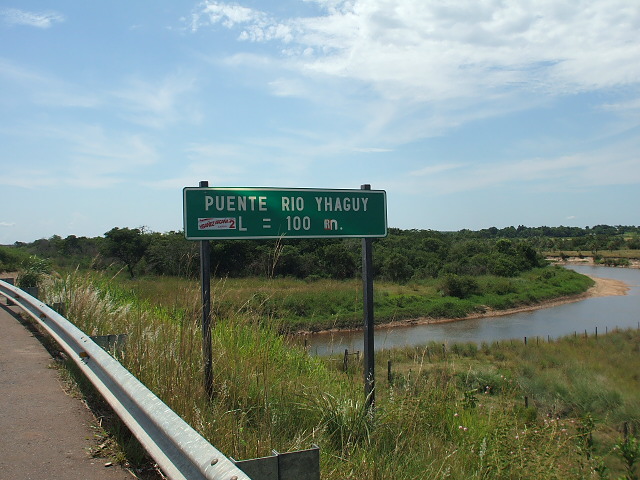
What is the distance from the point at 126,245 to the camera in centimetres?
1950

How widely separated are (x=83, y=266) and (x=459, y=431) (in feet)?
38.3

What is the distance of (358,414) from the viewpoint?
4.04 metres

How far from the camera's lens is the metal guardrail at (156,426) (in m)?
2.10

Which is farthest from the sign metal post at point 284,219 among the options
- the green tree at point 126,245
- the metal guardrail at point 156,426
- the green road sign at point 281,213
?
the green tree at point 126,245

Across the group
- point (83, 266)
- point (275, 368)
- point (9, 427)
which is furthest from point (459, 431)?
point (83, 266)

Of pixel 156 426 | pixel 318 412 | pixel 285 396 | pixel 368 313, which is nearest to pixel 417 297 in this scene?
pixel 368 313

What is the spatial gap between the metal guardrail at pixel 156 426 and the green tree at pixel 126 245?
1037 centimetres

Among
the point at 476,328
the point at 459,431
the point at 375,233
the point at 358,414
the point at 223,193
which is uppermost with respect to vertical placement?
the point at 223,193

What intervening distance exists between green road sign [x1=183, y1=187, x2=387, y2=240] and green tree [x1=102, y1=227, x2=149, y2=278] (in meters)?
10.00

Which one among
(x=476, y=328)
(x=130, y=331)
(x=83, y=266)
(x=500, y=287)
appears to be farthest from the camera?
(x=500, y=287)

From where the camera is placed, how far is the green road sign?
173 inches

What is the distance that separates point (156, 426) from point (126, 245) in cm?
1787

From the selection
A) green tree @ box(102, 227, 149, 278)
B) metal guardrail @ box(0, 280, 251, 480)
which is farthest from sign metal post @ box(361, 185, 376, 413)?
green tree @ box(102, 227, 149, 278)

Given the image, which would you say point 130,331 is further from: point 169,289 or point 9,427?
point 9,427
